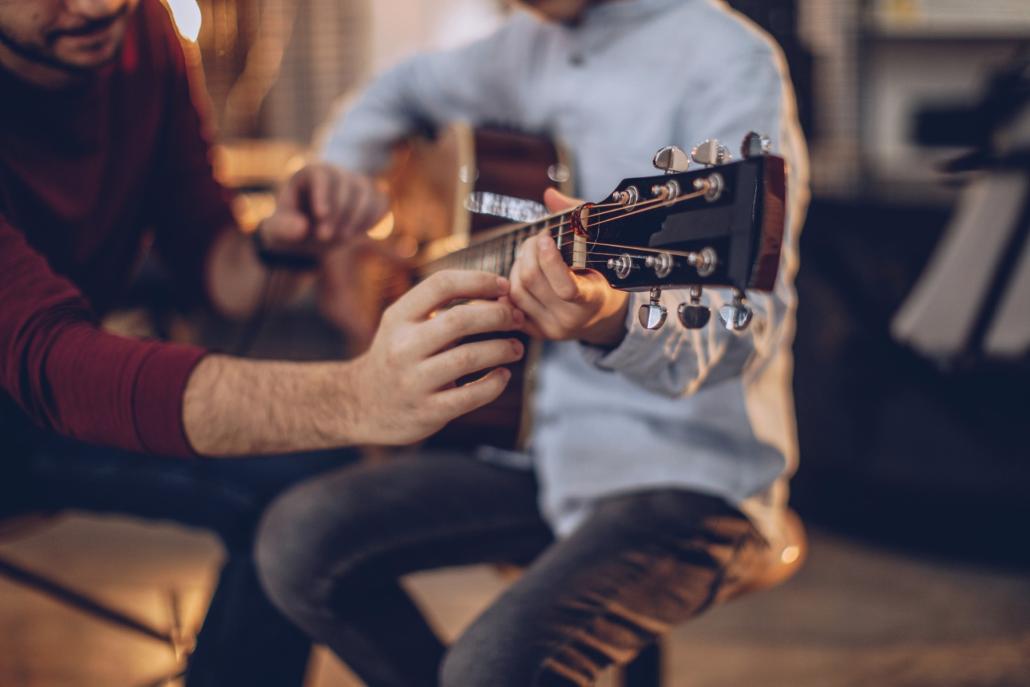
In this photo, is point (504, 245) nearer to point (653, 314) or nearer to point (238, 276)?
point (653, 314)

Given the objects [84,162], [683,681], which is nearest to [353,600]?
[84,162]

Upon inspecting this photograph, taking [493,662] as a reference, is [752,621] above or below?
below

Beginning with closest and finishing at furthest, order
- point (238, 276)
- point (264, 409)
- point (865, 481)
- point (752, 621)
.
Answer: point (264, 409) → point (238, 276) → point (752, 621) → point (865, 481)

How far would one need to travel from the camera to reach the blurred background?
67.4 inches

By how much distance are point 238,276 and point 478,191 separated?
0.43 m

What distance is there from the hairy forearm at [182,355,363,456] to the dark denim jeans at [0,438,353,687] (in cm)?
47

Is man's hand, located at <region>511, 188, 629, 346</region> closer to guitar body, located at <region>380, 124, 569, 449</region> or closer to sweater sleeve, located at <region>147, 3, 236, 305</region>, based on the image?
guitar body, located at <region>380, 124, 569, 449</region>

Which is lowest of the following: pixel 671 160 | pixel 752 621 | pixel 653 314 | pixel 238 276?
pixel 752 621

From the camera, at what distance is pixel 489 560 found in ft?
3.76

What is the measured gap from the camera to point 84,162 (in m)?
1.08

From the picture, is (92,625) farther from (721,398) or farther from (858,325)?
(858,325)

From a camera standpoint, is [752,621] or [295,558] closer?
[295,558]

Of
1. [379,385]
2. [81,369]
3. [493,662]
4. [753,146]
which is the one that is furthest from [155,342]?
[753,146]

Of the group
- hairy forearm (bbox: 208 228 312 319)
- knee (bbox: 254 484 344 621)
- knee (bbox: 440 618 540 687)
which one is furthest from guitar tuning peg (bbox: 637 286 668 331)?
hairy forearm (bbox: 208 228 312 319)
